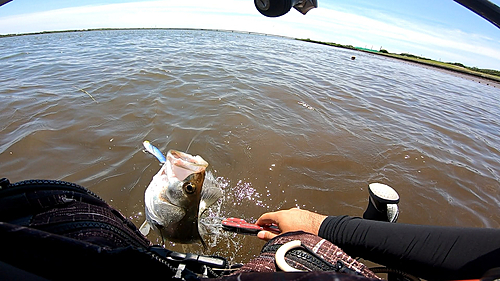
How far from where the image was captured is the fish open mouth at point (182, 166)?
172 cm

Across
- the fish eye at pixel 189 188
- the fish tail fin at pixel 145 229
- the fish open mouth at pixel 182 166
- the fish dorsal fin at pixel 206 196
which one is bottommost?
the fish tail fin at pixel 145 229

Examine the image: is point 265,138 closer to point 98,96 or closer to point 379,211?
point 379,211

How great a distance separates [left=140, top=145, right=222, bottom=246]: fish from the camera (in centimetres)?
→ 177

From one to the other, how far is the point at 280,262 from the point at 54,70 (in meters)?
11.4

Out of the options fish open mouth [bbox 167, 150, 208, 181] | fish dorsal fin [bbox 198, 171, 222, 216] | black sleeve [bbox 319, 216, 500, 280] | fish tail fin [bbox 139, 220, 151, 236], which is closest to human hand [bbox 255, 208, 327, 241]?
black sleeve [bbox 319, 216, 500, 280]

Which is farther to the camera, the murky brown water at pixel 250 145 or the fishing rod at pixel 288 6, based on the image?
the murky brown water at pixel 250 145

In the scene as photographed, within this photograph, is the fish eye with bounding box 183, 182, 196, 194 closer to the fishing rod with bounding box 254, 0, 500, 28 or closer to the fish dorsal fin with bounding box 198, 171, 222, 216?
the fish dorsal fin with bounding box 198, 171, 222, 216

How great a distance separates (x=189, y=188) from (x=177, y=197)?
0.47 feet

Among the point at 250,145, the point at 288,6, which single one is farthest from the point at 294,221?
the point at 250,145

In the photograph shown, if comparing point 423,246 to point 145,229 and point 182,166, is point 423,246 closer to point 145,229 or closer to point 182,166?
point 182,166

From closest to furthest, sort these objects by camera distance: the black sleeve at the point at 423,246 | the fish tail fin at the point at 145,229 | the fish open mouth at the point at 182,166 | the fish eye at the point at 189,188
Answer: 1. the black sleeve at the point at 423,246
2. the fish open mouth at the point at 182,166
3. the fish eye at the point at 189,188
4. the fish tail fin at the point at 145,229

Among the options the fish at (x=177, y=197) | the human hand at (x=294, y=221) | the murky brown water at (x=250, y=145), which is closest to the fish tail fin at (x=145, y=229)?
the fish at (x=177, y=197)

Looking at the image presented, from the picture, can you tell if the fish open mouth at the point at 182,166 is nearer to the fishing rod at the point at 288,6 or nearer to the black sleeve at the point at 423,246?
the black sleeve at the point at 423,246

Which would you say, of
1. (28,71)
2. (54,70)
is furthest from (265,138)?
(28,71)
